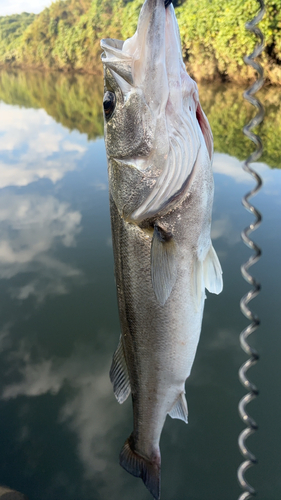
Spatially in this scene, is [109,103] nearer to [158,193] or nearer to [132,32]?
[158,193]

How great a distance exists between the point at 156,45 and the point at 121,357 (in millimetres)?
1254

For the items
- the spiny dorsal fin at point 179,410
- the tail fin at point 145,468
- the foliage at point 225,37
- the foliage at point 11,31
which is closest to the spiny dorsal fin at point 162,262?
the spiny dorsal fin at point 179,410

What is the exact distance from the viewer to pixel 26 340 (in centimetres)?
421

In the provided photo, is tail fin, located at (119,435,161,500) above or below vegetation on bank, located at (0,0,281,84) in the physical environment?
below

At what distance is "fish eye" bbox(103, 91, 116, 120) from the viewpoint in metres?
1.29

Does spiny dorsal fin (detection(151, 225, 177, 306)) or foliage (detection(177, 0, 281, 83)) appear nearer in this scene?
spiny dorsal fin (detection(151, 225, 177, 306))

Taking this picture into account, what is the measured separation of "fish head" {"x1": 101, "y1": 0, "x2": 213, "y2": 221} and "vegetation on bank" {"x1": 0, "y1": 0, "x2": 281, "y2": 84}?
1183 cm

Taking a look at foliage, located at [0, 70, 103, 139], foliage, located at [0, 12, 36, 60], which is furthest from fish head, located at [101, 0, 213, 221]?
foliage, located at [0, 12, 36, 60]

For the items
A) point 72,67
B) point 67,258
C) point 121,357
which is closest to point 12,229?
point 67,258

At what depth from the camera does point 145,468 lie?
1658 millimetres

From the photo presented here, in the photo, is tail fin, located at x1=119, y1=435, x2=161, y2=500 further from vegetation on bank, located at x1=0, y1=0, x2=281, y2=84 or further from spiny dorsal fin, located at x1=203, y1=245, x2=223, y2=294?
vegetation on bank, located at x1=0, y1=0, x2=281, y2=84

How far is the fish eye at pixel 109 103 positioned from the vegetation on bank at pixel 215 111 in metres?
6.45

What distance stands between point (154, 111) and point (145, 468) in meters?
1.54

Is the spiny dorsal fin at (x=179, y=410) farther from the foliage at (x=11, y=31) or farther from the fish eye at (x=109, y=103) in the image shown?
the foliage at (x=11, y=31)
